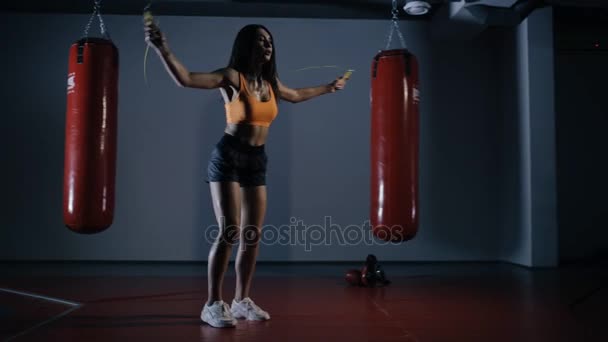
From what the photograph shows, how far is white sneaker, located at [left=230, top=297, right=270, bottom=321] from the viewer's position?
2.36m

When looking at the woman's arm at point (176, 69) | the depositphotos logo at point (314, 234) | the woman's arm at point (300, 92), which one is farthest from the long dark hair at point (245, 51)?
the depositphotos logo at point (314, 234)

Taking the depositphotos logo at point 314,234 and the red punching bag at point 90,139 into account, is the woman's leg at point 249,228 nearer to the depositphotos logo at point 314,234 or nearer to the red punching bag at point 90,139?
the red punching bag at point 90,139

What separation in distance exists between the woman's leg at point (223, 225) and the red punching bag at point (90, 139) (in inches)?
25.5

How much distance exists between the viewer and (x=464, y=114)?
522 centimetres

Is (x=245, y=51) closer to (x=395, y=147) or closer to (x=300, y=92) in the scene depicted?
(x=300, y=92)

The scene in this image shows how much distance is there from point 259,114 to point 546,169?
352 centimetres

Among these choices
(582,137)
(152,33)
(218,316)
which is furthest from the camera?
(582,137)

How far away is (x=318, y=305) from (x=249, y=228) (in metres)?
0.74

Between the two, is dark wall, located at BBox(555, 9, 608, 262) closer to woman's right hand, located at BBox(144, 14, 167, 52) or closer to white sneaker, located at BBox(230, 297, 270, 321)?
white sneaker, located at BBox(230, 297, 270, 321)

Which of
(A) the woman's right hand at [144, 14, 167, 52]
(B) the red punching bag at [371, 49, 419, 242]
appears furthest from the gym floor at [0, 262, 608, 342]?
(A) the woman's right hand at [144, 14, 167, 52]

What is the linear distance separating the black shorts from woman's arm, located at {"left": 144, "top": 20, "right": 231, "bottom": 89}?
302mm

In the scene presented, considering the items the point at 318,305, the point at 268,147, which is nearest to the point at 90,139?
the point at 318,305

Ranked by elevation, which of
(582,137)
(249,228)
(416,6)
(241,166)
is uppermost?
(416,6)

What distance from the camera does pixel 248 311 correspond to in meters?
2.38
